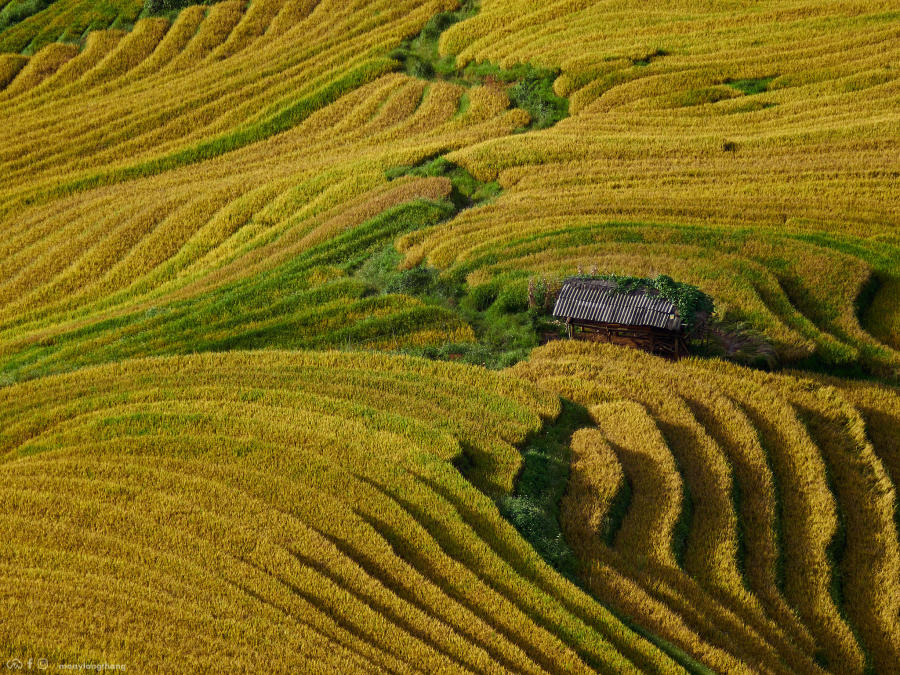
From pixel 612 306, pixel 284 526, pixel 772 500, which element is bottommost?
pixel 772 500

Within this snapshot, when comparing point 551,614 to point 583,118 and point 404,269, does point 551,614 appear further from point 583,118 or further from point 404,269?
point 583,118

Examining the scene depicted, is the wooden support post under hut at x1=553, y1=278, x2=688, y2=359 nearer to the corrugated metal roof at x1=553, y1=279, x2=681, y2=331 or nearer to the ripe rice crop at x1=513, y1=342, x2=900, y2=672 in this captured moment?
the corrugated metal roof at x1=553, y1=279, x2=681, y2=331

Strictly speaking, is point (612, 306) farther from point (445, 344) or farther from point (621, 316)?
point (445, 344)

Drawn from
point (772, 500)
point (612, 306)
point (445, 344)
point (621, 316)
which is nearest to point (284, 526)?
point (445, 344)

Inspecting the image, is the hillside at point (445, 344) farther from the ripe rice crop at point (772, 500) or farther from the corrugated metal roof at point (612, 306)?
the corrugated metal roof at point (612, 306)

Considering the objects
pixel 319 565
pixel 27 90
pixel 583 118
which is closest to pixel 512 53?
pixel 583 118

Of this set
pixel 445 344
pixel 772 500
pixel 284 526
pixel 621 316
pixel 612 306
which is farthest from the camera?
pixel 445 344

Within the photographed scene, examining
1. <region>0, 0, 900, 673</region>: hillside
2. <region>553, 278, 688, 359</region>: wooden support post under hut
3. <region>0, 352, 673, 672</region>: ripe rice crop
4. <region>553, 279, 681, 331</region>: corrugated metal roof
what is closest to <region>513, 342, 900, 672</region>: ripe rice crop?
<region>0, 0, 900, 673</region>: hillside
